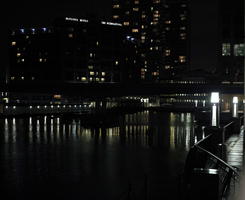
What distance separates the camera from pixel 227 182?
11.8 metres

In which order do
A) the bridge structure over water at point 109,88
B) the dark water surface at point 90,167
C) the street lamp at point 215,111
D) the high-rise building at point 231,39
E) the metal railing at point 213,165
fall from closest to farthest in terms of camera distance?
the metal railing at point 213,165, the dark water surface at point 90,167, the street lamp at point 215,111, the bridge structure over water at point 109,88, the high-rise building at point 231,39

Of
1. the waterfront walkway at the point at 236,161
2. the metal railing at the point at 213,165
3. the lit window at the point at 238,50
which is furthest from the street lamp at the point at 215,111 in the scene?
the lit window at the point at 238,50

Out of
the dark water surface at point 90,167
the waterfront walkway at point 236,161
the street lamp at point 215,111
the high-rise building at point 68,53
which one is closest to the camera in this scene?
the waterfront walkway at point 236,161

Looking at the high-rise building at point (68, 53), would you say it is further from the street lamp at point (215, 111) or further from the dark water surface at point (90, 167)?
the street lamp at point (215, 111)

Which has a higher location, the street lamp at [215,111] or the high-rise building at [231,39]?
the high-rise building at [231,39]

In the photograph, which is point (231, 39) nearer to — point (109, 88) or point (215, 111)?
point (109, 88)

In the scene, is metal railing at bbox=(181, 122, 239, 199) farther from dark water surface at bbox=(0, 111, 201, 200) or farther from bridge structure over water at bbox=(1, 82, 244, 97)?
bridge structure over water at bbox=(1, 82, 244, 97)

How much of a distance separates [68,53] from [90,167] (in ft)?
408

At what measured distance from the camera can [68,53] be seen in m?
151

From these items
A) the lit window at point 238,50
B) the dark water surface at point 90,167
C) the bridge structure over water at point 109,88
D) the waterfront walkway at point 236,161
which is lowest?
the dark water surface at point 90,167

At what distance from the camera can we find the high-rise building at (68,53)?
490 ft

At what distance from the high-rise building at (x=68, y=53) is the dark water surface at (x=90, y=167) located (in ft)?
328

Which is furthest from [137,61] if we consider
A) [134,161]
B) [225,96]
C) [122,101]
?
[134,161]

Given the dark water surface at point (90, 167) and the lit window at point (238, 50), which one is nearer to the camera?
the dark water surface at point (90, 167)
